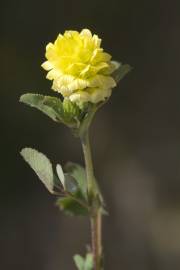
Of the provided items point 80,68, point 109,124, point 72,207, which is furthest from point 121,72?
point 109,124

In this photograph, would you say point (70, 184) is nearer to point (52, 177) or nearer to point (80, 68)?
point (52, 177)

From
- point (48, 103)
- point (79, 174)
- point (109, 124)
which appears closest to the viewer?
point (48, 103)

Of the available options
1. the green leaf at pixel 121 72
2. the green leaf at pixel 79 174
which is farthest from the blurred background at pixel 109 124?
the green leaf at pixel 121 72

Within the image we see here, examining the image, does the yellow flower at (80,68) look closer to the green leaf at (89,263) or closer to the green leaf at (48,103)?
the green leaf at (48,103)

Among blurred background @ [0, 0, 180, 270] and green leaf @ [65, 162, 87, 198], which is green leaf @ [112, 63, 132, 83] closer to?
green leaf @ [65, 162, 87, 198]

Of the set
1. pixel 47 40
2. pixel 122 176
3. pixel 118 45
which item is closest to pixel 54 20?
pixel 47 40

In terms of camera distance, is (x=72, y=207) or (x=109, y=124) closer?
(x=72, y=207)
